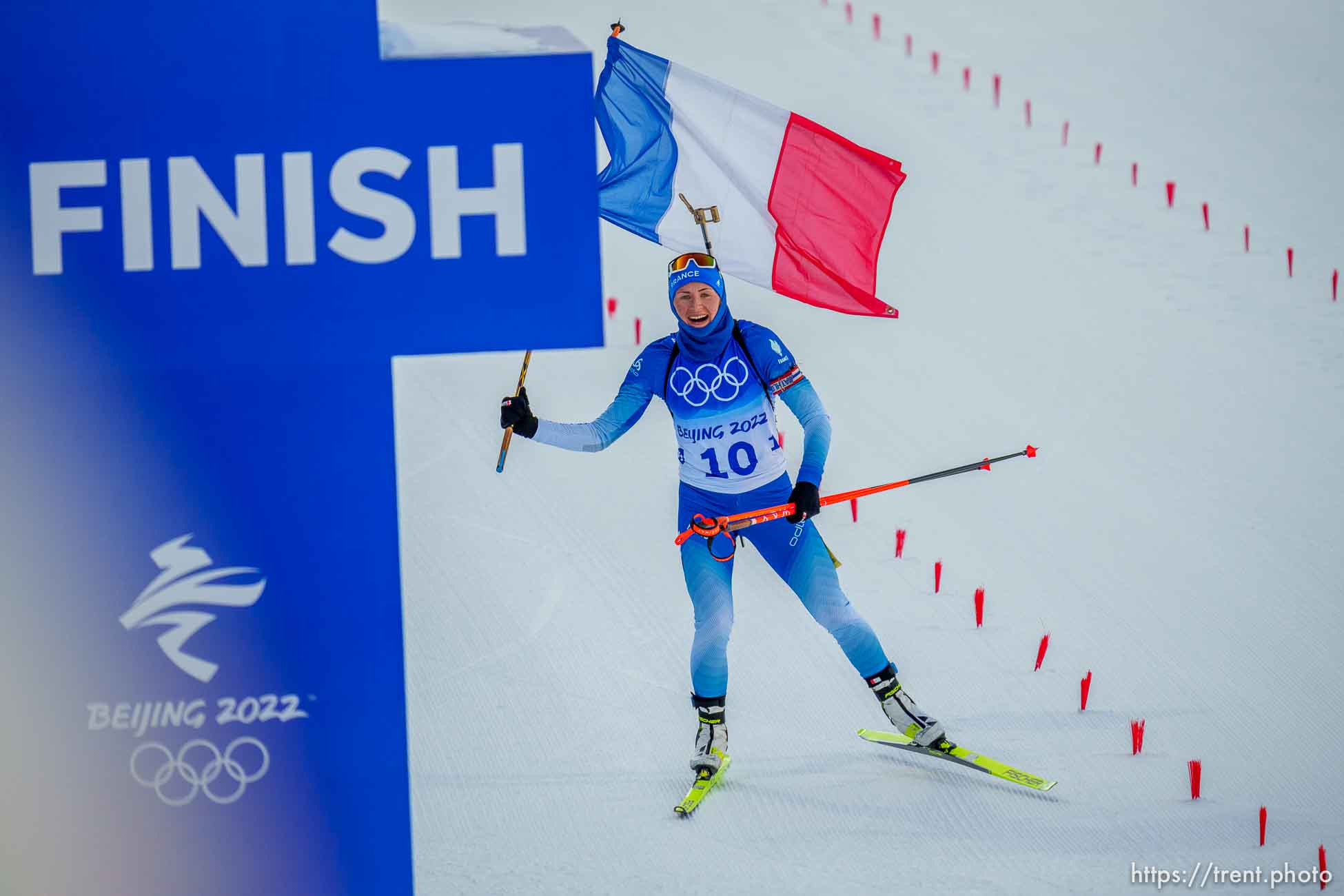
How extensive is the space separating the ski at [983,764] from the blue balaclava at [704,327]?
56.4 inches

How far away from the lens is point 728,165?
17.3 feet

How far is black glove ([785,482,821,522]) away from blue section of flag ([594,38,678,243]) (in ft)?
4.79

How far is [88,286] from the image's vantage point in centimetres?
261

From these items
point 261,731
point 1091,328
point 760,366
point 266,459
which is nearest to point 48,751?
point 261,731

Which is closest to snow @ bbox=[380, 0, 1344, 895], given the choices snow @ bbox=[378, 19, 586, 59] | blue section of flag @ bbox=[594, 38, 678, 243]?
blue section of flag @ bbox=[594, 38, 678, 243]

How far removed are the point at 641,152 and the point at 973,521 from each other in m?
2.70

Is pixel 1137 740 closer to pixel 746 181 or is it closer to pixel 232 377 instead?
pixel 746 181

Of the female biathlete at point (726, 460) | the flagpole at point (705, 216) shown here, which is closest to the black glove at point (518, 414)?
the female biathlete at point (726, 460)

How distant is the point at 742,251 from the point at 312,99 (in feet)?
9.35

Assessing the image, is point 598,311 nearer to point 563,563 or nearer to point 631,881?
point 631,881

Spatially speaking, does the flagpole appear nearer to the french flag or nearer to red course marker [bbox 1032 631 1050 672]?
the french flag

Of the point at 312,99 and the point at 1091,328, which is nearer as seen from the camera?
the point at 312,99

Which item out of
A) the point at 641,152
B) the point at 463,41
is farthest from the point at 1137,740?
the point at 463,41

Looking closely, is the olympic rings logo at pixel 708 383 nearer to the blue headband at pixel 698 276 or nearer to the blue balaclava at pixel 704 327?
the blue balaclava at pixel 704 327
